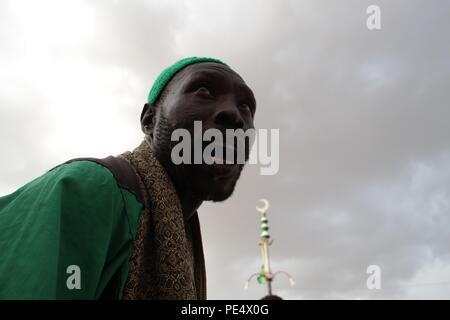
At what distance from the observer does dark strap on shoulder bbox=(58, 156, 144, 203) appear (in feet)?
7.15

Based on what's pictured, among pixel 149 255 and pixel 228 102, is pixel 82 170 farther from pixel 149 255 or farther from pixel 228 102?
pixel 228 102

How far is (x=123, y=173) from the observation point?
230cm

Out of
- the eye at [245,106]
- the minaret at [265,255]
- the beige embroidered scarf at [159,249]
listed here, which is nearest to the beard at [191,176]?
the beige embroidered scarf at [159,249]

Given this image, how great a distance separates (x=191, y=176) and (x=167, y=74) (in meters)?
1.02

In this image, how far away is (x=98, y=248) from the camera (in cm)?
182

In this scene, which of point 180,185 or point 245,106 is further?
point 245,106

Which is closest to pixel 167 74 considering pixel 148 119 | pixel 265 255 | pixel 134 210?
pixel 148 119

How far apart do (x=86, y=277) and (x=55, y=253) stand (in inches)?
8.3

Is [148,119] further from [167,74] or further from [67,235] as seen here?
[67,235]

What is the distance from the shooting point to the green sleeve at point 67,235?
1548 millimetres

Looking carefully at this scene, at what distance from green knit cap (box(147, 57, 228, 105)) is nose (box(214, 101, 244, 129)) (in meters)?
0.69

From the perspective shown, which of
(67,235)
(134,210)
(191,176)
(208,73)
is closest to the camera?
(67,235)

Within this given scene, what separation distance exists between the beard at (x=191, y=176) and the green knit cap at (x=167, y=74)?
43 centimetres
